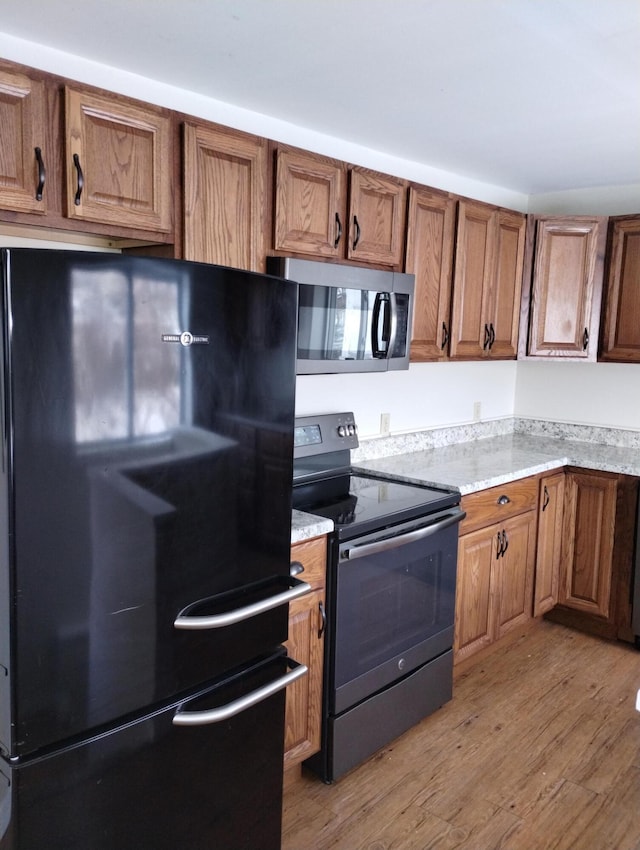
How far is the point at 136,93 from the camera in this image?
7.11 feet

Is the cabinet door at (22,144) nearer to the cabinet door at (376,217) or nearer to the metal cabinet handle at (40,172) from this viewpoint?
the metal cabinet handle at (40,172)

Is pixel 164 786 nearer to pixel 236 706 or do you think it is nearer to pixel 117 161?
pixel 236 706

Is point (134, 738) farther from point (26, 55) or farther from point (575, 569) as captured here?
point (575, 569)

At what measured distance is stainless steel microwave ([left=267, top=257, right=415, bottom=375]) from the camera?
7.61ft

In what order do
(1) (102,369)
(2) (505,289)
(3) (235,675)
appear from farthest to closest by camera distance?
(2) (505,289), (3) (235,675), (1) (102,369)

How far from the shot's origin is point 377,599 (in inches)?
92.0

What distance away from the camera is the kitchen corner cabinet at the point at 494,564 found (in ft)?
9.34

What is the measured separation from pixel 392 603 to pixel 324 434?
31.1 inches

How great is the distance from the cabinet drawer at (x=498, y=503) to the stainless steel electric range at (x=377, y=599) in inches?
6.5

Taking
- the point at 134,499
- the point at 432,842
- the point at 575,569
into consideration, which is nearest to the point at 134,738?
the point at 134,499

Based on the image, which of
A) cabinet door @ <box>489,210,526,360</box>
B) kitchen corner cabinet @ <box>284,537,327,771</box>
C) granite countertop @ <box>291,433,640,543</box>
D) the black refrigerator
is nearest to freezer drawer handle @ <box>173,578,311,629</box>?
the black refrigerator

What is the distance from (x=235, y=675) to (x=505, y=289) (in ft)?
8.16

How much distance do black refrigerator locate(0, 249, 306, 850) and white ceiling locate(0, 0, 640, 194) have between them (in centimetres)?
73

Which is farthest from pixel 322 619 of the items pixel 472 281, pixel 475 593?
pixel 472 281
